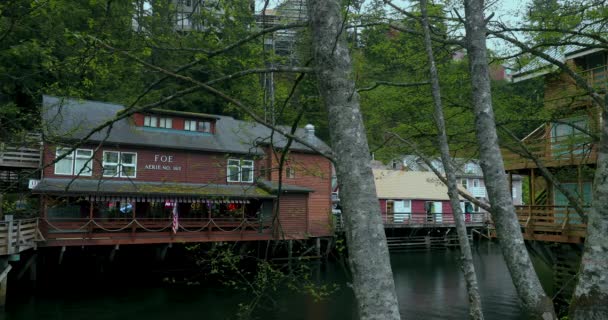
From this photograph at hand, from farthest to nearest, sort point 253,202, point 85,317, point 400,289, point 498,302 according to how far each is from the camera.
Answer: point 253,202, point 400,289, point 498,302, point 85,317

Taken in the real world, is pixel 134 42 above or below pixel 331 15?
above

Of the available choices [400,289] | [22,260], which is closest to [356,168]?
[400,289]

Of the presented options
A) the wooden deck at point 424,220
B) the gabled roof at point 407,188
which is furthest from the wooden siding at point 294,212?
the gabled roof at point 407,188

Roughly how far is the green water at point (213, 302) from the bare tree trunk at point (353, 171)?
10293mm

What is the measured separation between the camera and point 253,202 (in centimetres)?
2705

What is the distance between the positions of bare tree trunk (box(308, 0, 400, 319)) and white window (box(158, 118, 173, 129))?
23.4 m

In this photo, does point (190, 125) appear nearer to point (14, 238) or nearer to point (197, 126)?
point (197, 126)

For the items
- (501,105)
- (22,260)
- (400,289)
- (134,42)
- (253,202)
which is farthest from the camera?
(253,202)

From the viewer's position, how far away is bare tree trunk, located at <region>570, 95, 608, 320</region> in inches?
111

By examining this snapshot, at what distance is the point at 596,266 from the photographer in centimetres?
287

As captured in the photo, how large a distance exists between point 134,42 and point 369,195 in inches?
132

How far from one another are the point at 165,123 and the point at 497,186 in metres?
23.0

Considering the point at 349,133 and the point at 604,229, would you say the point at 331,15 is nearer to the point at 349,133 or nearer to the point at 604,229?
the point at 349,133

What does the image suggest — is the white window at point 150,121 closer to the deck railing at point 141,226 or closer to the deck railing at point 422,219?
the deck railing at point 141,226
